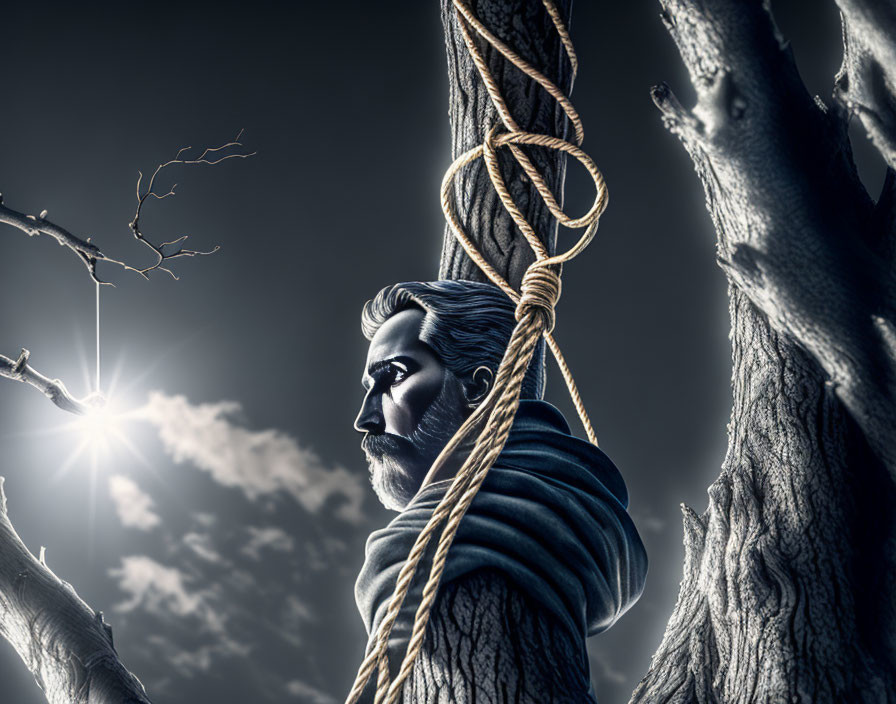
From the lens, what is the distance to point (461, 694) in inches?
27.9

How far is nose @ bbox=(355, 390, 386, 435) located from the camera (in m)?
0.91

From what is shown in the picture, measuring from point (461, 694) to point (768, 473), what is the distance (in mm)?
337

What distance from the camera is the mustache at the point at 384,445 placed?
0.89 meters

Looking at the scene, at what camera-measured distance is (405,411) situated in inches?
35.0

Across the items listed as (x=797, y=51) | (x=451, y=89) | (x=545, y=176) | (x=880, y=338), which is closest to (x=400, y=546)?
(x=880, y=338)

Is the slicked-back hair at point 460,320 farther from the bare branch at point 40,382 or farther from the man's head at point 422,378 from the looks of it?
the bare branch at point 40,382

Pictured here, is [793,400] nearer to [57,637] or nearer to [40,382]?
[57,637]

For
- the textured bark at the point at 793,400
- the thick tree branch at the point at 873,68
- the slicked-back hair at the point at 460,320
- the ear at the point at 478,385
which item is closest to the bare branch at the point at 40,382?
the slicked-back hair at the point at 460,320

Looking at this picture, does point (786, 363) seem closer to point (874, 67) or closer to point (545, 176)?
point (874, 67)

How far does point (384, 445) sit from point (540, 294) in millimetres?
221

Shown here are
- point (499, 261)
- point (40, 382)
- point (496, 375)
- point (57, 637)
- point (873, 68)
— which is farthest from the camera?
point (40, 382)

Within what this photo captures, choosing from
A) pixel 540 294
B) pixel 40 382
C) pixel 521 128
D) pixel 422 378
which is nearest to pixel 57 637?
pixel 40 382

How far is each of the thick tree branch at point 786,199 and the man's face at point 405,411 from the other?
0.30 metres

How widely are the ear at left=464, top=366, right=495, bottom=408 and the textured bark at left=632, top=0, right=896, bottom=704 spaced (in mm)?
241
